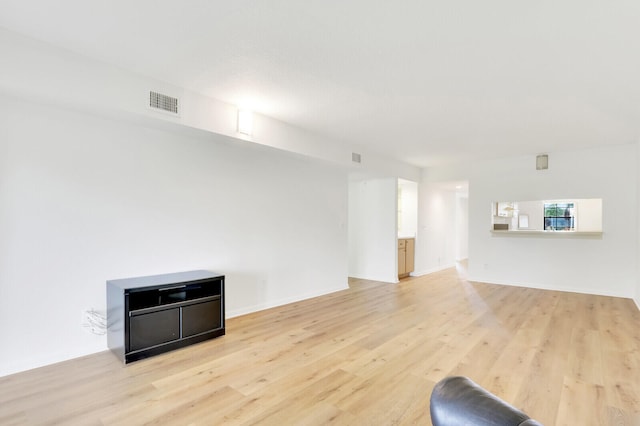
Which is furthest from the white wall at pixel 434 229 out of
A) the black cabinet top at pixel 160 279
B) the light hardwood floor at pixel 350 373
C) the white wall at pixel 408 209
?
the black cabinet top at pixel 160 279

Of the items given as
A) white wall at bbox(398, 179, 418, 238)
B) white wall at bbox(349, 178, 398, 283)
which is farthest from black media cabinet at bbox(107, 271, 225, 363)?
white wall at bbox(398, 179, 418, 238)

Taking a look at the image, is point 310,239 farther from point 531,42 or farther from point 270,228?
point 531,42

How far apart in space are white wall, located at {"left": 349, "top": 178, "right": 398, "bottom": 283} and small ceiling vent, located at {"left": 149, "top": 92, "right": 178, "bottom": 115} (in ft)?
14.4

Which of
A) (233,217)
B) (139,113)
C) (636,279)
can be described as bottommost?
(636,279)

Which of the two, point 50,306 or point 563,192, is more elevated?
point 563,192

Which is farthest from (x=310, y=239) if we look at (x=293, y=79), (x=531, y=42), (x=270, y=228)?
(x=531, y=42)

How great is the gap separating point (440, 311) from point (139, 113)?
Answer: 413cm

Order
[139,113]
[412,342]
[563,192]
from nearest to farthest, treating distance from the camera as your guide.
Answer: [139,113] < [412,342] < [563,192]

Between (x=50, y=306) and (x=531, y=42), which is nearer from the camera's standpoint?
(x=531, y=42)

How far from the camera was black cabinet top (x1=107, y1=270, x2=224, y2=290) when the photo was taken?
2.85 meters

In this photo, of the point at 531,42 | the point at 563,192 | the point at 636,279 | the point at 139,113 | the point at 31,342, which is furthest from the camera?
the point at 563,192

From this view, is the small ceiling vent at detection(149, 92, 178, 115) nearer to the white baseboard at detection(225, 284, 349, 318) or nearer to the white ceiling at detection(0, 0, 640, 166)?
the white ceiling at detection(0, 0, 640, 166)

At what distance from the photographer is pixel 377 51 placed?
7.82 feet

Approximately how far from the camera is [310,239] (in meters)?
5.07
